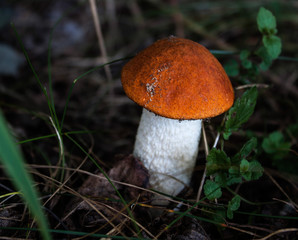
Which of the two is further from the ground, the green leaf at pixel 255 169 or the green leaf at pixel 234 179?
the green leaf at pixel 255 169

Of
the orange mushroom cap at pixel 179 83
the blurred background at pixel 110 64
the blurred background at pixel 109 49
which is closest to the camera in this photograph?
the orange mushroom cap at pixel 179 83

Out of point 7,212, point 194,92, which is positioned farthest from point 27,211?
point 194,92

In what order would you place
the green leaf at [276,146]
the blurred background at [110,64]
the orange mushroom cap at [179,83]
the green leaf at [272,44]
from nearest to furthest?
the orange mushroom cap at [179,83]
the green leaf at [272,44]
the green leaf at [276,146]
the blurred background at [110,64]

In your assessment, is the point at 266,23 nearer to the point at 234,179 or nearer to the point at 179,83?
the point at 179,83

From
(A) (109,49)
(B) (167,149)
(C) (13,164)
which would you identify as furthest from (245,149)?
(A) (109,49)

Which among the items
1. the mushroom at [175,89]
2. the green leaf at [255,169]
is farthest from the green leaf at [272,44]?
the green leaf at [255,169]

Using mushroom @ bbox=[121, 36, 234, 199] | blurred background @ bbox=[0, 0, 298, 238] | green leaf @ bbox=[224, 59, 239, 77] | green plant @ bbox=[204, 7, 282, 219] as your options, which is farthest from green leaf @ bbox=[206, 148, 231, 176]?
green leaf @ bbox=[224, 59, 239, 77]

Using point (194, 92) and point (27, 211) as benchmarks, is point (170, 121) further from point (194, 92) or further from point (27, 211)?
point (27, 211)

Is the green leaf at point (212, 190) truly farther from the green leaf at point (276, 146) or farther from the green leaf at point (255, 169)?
the green leaf at point (276, 146)

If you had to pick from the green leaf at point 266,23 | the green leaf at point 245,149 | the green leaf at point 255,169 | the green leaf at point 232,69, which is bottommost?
the green leaf at point 255,169
